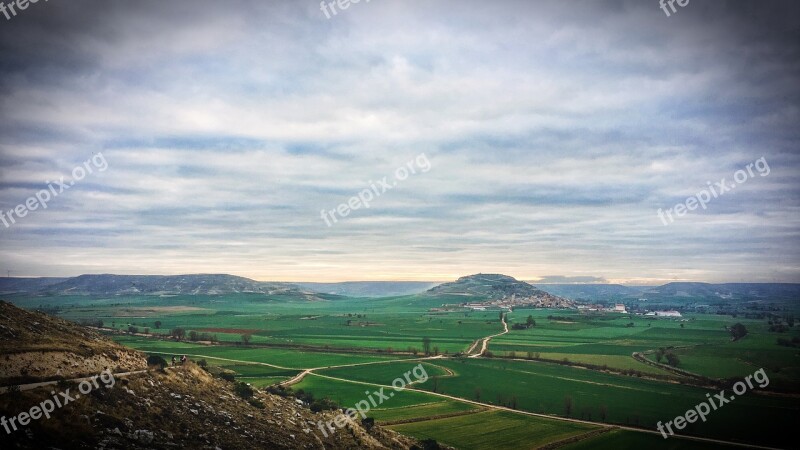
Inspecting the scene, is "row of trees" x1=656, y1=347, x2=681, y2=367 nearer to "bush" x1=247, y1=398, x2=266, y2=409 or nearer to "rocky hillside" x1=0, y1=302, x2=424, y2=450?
"rocky hillside" x1=0, y1=302, x2=424, y2=450

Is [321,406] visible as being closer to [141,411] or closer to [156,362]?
[156,362]

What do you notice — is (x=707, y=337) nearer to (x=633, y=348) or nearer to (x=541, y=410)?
(x=633, y=348)

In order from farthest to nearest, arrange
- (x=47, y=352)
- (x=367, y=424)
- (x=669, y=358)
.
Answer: (x=669, y=358)
(x=367, y=424)
(x=47, y=352)

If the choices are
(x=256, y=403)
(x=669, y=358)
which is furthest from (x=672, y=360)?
(x=256, y=403)

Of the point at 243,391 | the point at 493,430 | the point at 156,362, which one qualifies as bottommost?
the point at 493,430

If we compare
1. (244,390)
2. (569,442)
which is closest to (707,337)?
(569,442)

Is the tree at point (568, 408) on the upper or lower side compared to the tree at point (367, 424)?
lower

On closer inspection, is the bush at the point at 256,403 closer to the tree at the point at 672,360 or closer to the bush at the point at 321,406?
the bush at the point at 321,406

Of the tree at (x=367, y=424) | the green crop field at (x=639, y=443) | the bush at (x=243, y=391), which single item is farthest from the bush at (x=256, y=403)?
the green crop field at (x=639, y=443)
